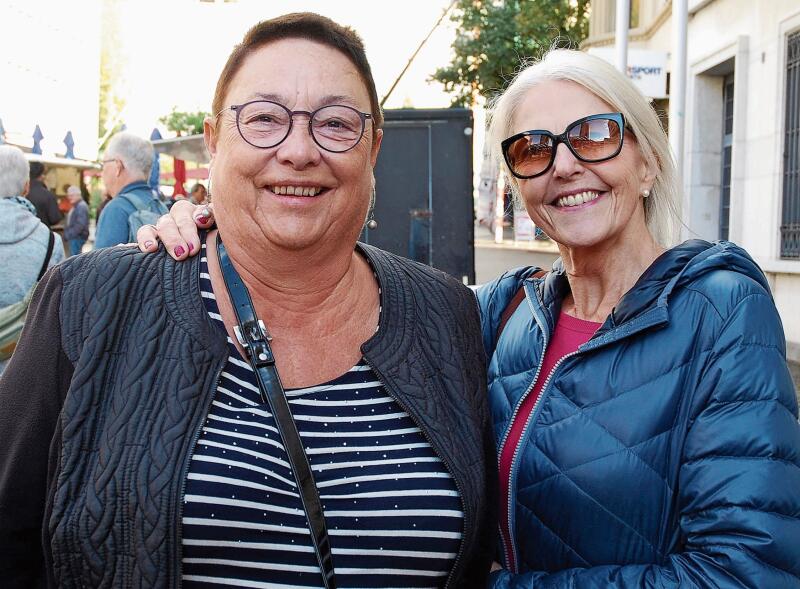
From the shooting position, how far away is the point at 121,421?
1.77 m

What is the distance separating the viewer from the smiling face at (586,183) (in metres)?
2.24

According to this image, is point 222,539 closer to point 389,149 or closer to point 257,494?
point 257,494

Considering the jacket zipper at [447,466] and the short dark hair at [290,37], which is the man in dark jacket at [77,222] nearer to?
the short dark hair at [290,37]

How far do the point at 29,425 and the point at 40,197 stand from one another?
10421mm

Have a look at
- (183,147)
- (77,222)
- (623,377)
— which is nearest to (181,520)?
(623,377)

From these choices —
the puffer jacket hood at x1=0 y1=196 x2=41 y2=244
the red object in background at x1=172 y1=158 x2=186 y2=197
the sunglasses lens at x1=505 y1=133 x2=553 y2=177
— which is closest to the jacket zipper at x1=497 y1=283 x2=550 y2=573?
the sunglasses lens at x1=505 y1=133 x2=553 y2=177

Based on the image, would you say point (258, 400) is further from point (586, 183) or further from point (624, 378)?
point (586, 183)

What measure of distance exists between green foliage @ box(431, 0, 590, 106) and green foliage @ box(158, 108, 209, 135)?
2821 cm

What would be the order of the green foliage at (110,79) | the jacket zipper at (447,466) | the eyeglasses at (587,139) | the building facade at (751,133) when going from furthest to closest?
1. the green foliage at (110,79)
2. the building facade at (751,133)
3. the eyeglasses at (587,139)
4. the jacket zipper at (447,466)

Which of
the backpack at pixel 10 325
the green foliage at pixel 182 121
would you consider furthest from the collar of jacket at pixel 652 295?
the green foliage at pixel 182 121

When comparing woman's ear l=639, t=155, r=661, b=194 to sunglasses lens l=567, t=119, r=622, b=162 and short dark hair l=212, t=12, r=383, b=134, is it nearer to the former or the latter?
sunglasses lens l=567, t=119, r=622, b=162

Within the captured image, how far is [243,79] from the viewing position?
77.2 inches

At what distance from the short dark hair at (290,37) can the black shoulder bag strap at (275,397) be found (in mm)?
408

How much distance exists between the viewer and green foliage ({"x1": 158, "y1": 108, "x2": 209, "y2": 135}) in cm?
→ 5000
